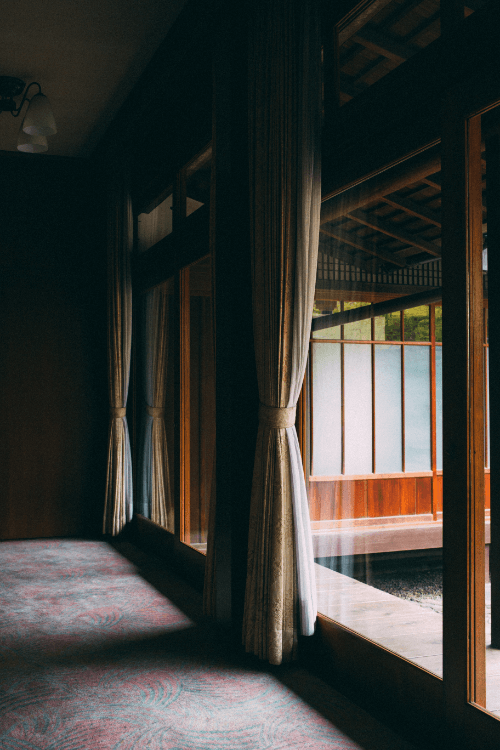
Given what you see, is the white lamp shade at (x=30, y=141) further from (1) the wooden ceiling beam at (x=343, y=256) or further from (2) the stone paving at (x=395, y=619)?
(2) the stone paving at (x=395, y=619)

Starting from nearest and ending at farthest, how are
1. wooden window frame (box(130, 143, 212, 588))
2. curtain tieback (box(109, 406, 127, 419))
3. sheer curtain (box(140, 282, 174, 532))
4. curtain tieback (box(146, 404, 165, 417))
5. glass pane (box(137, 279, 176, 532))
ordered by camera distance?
wooden window frame (box(130, 143, 212, 588)) < glass pane (box(137, 279, 176, 532)) < sheer curtain (box(140, 282, 174, 532)) < curtain tieback (box(146, 404, 165, 417)) < curtain tieback (box(109, 406, 127, 419))

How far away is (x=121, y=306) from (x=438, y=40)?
13.5 ft

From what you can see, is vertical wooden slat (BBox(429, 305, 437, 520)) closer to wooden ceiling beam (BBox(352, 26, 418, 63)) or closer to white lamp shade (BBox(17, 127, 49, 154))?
wooden ceiling beam (BBox(352, 26, 418, 63))

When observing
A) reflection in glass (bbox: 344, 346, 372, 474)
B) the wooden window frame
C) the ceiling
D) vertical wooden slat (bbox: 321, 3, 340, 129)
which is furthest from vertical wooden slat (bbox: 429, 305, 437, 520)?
the ceiling

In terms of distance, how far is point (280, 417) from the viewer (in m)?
A: 2.98

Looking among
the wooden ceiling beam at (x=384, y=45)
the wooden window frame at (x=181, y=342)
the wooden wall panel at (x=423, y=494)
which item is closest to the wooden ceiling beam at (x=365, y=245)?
the wooden ceiling beam at (x=384, y=45)

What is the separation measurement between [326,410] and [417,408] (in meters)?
0.64

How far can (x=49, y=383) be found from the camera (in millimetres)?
6223

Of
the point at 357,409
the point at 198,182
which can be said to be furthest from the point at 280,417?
the point at 198,182

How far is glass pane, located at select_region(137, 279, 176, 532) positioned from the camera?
501 centimetres

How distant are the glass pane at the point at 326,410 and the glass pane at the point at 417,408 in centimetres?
48

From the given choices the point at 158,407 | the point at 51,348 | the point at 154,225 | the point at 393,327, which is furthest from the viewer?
the point at 51,348

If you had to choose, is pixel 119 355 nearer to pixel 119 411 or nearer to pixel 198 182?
pixel 119 411

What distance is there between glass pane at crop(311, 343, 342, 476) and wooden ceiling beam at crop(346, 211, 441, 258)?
0.53 m
